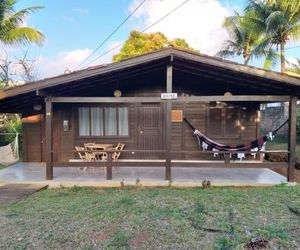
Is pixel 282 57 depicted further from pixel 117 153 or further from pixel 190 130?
pixel 117 153

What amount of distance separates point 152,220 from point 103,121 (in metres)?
5.14

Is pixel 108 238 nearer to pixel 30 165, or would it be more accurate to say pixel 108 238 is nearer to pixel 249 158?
pixel 30 165

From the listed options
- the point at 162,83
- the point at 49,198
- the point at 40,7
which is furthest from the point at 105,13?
the point at 49,198

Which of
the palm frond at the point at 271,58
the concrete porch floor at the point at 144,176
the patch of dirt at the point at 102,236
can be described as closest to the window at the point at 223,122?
the concrete porch floor at the point at 144,176

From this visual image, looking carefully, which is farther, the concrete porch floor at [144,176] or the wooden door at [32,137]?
the wooden door at [32,137]

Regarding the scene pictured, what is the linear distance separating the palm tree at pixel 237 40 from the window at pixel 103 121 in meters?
11.3

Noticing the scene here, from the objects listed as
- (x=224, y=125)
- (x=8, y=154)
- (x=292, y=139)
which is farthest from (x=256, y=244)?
(x=8, y=154)

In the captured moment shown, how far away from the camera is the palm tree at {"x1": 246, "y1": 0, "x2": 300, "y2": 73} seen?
12961 mm

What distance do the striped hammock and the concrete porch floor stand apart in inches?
23.9

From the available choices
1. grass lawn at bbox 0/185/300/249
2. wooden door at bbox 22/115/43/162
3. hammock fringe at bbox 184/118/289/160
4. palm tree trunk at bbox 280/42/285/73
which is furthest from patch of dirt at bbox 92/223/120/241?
palm tree trunk at bbox 280/42/285/73

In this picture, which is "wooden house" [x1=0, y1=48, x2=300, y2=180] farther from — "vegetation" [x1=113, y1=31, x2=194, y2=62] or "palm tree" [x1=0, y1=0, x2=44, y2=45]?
"vegetation" [x1=113, y1=31, x2=194, y2=62]

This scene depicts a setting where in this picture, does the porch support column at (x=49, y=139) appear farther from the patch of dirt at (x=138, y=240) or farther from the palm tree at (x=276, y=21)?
the palm tree at (x=276, y=21)

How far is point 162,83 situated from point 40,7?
6.68 m

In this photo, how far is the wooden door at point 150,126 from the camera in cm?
870
